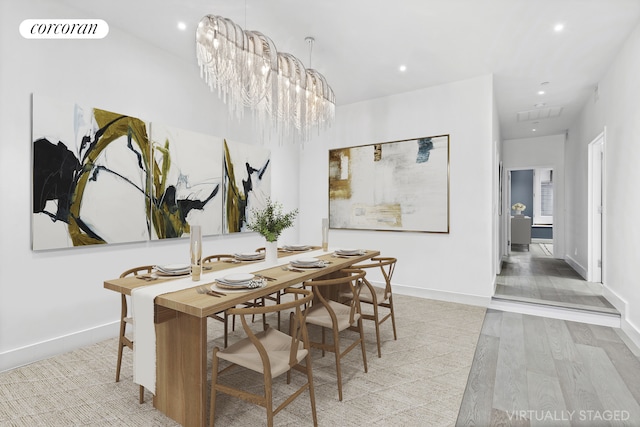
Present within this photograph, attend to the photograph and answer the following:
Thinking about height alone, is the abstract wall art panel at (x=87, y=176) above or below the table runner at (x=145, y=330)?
above

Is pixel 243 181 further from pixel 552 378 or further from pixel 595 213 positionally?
pixel 595 213

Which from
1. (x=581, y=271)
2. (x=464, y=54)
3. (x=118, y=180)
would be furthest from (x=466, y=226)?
(x=118, y=180)

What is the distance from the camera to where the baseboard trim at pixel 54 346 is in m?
2.44

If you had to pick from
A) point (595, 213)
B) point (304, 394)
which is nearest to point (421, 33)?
point (304, 394)

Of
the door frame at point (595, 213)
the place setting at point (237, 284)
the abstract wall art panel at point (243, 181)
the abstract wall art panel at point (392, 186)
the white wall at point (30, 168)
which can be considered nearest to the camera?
the place setting at point (237, 284)

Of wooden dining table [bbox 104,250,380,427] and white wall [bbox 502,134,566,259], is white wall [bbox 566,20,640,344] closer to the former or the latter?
white wall [bbox 502,134,566,259]

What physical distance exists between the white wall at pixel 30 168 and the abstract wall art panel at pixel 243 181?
2.27 ft

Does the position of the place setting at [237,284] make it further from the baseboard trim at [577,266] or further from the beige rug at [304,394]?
the baseboard trim at [577,266]

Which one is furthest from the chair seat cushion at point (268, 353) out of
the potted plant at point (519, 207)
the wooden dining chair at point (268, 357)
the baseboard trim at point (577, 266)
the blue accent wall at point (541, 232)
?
the blue accent wall at point (541, 232)

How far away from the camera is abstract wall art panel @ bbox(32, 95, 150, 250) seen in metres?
2.59

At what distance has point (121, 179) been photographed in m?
3.06

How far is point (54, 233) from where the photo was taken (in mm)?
2646

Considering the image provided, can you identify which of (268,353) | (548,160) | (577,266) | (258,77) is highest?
(548,160)

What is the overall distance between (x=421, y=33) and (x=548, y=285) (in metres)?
3.96
